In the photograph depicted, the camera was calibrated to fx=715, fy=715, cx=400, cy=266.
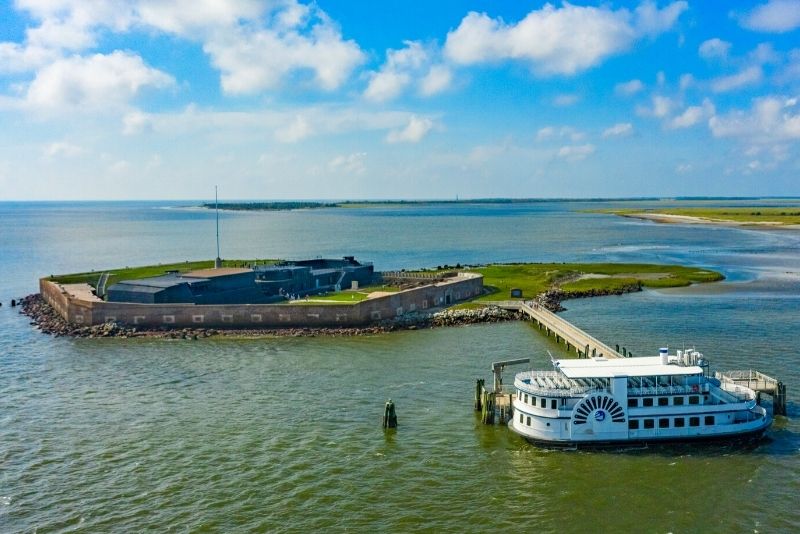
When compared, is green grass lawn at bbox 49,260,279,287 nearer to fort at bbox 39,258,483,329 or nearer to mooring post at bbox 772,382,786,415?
fort at bbox 39,258,483,329

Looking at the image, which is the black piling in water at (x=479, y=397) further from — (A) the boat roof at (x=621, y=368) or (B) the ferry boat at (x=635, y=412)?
(A) the boat roof at (x=621, y=368)

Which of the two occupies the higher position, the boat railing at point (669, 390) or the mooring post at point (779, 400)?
the boat railing at point (669, 390)

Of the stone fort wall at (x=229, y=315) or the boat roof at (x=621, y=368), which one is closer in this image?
the boat roof at (x=621, y=368)

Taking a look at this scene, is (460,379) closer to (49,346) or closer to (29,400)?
(29,400)

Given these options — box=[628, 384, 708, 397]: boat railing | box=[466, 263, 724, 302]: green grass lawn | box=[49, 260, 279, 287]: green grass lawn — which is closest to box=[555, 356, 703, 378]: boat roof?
box=[628, 384, 708, 397]: boat railing

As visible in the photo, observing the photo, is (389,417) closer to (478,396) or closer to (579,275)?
(478,396)

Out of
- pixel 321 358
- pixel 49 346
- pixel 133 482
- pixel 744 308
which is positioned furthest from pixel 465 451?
pixel 744 308

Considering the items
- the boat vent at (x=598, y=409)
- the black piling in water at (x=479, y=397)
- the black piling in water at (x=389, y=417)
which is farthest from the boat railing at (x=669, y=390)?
the black piling in water at (x=389, y=417)
